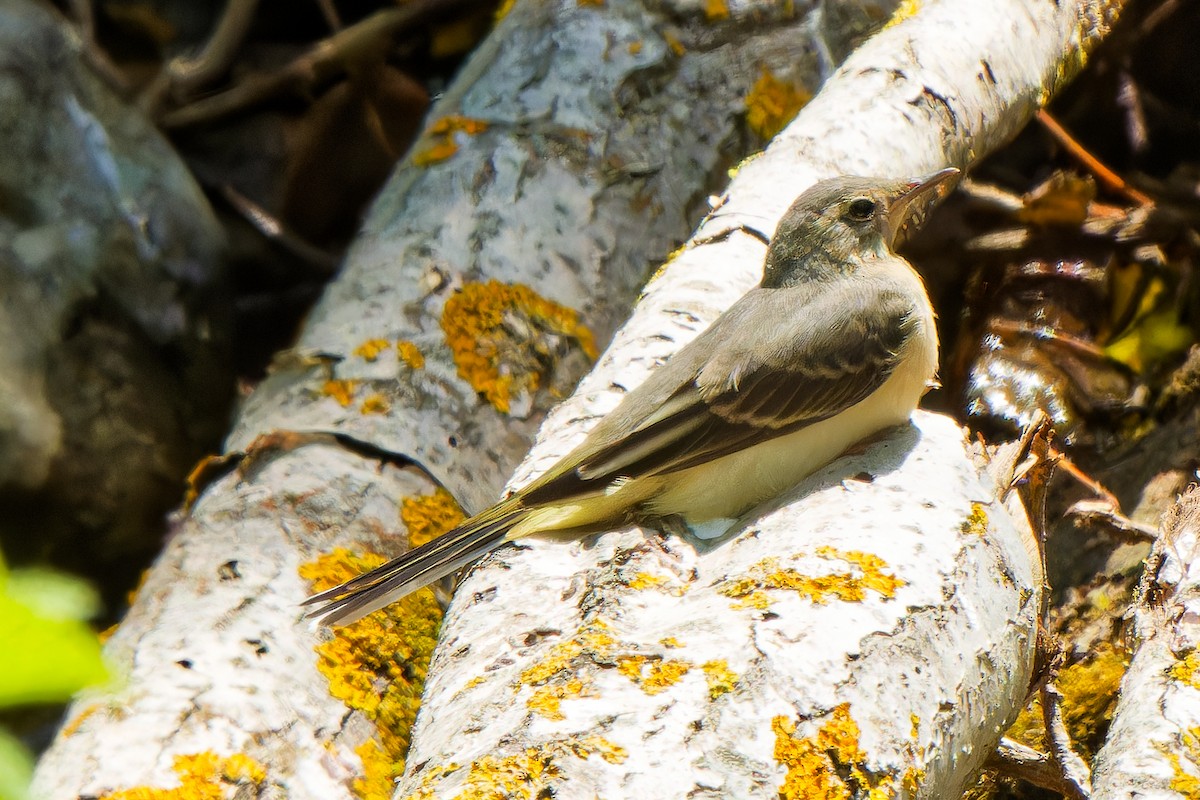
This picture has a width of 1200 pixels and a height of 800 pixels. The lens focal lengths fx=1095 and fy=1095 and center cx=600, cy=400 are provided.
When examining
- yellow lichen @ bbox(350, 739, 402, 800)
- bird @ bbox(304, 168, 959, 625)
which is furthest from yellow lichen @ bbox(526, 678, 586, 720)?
yellow lichen @ bbox(350, 739, 402, 800)

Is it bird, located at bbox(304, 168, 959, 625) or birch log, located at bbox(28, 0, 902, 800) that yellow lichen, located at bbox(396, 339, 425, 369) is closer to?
birch log, located at bbox(28, 0, 902, 800)

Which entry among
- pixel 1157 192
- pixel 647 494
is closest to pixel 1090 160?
pixel 1157 192

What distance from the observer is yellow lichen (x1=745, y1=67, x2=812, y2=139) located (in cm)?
408

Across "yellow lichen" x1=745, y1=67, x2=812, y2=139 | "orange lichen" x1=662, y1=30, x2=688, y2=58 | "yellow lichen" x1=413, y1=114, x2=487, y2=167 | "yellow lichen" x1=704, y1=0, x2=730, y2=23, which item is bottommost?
"yellow lichen" x1=745, y1=67, x2=812, y2=139

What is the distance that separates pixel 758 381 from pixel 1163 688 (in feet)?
3.55

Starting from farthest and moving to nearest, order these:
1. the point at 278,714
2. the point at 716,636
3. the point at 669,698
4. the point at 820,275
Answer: the point at 820,275, the point at 278,714, the point at 716,636, the point at 669,698

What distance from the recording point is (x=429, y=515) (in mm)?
3045

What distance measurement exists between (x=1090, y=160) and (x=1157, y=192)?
11.3 inches

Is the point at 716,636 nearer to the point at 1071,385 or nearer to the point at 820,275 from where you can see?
the point at 820,275

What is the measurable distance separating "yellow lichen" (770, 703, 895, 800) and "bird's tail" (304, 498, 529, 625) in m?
0.93

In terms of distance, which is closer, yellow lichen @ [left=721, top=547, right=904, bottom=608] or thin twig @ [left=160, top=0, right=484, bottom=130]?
yellow lichen @ [left=721, top=547, right=904, bottom=608]

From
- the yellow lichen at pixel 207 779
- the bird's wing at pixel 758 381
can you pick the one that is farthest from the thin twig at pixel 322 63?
the yellow lichen at pixel 207 779

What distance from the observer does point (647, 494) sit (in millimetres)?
2506

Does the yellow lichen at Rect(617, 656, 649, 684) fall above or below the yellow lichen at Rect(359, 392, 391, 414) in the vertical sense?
below
